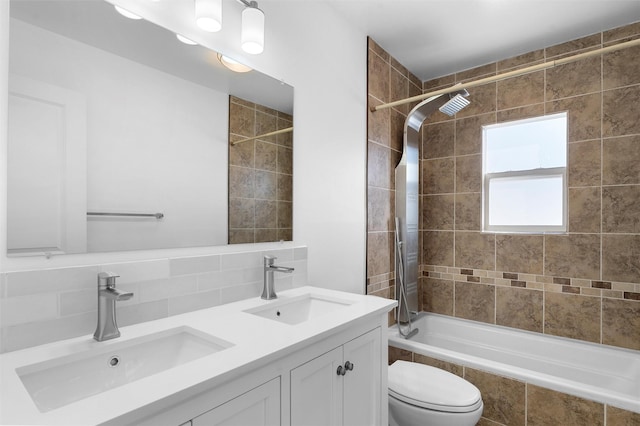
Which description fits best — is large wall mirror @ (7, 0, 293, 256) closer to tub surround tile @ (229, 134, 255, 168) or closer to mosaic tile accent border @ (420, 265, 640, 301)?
tub surround tile @ (229, 134, 255, 168)

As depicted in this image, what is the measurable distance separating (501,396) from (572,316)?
38.2 inches

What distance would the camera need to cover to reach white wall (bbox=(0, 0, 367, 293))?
1758 mm

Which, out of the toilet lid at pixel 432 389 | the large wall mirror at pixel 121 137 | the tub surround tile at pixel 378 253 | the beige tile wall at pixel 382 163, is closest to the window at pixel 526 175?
the beige tile wall at pixel 382 163

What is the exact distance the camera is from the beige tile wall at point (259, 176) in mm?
1569

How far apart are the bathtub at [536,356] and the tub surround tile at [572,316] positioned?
0.05 meters

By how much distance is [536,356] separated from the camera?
8.11 feet

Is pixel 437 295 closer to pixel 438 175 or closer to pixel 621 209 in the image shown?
pixel 438 175

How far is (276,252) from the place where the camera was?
5.58 feet

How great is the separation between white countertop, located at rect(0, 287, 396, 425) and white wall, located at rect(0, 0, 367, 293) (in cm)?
62

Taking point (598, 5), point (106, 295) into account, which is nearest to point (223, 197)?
point (106, 295)

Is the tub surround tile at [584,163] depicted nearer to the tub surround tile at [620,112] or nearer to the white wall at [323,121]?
the tub surround tile at [620,112]

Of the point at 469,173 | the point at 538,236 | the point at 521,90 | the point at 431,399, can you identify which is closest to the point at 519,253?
the point at 538,236

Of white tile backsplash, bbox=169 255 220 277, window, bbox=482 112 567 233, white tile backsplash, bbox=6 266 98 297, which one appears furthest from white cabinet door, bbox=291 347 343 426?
window, bbox=482 112 567 233

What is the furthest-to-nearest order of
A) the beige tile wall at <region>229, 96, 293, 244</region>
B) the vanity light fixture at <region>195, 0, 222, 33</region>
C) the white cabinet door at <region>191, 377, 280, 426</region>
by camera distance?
1. the beige tile wall at <region>229, 96, 293, 244</region>
2. the vanity light fixture at <region>195, 0, 222, 33</region>
3. the white cabinet door at <region>191, 377, 280, 426</region>
